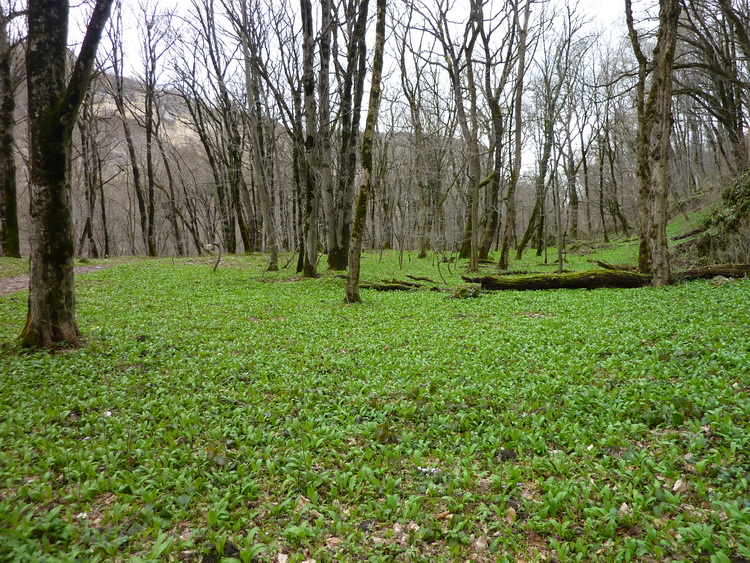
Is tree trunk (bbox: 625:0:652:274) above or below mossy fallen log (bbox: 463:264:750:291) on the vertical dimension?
above

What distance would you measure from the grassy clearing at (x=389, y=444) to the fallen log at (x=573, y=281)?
4.10 metres

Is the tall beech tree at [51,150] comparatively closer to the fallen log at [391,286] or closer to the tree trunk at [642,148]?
the fallen log at [391,286]

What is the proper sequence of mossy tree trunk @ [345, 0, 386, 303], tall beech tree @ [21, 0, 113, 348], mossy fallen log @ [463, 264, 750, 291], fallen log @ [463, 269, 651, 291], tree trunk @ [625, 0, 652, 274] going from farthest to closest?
1. tree trunk @ [625, 0, 652, 274]
2. fallen log @ [463, 269, 651, 291]
3. mossy fallen log @ [463, 264, 750, 291]
4. mossy tree trunk @ [345, 0, 386, 303]
5. tall beech tree @ [21, 0, 113, 348]

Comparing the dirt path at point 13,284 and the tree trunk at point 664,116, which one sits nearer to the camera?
the tree trunk at point 664,116

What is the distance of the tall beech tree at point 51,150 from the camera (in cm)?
592

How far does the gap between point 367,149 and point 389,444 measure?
8.36m

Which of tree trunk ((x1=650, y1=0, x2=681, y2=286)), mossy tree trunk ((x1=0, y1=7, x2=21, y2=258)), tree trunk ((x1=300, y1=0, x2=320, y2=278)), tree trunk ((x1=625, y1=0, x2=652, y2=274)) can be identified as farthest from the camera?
mossy tree trunk ((x1=0, y1=7, x2=21, y2=258))

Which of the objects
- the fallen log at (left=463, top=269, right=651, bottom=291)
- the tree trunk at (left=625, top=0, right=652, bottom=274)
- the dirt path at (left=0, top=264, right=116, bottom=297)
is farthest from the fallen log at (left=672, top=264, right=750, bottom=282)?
the dirt path at (left=0, top=264, right=116, bottom=297)

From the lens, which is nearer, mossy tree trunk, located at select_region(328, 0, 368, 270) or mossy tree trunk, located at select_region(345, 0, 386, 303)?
mossy tree trunk, located at select_region(345, 0, 386, 303)

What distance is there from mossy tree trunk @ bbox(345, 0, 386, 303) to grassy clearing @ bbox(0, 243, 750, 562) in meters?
3.47

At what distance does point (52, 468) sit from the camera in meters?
3.44

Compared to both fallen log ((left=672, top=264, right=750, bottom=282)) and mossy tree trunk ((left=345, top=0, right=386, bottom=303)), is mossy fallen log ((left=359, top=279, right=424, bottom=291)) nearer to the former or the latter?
mossy tree trunk ((left=345, top=0, right=386, bottom=303))

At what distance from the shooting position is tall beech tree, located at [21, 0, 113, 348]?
5.92 meters

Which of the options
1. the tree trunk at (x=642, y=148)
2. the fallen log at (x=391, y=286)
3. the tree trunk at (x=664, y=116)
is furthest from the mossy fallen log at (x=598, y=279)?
the fallen log at (x=391, y=286)
